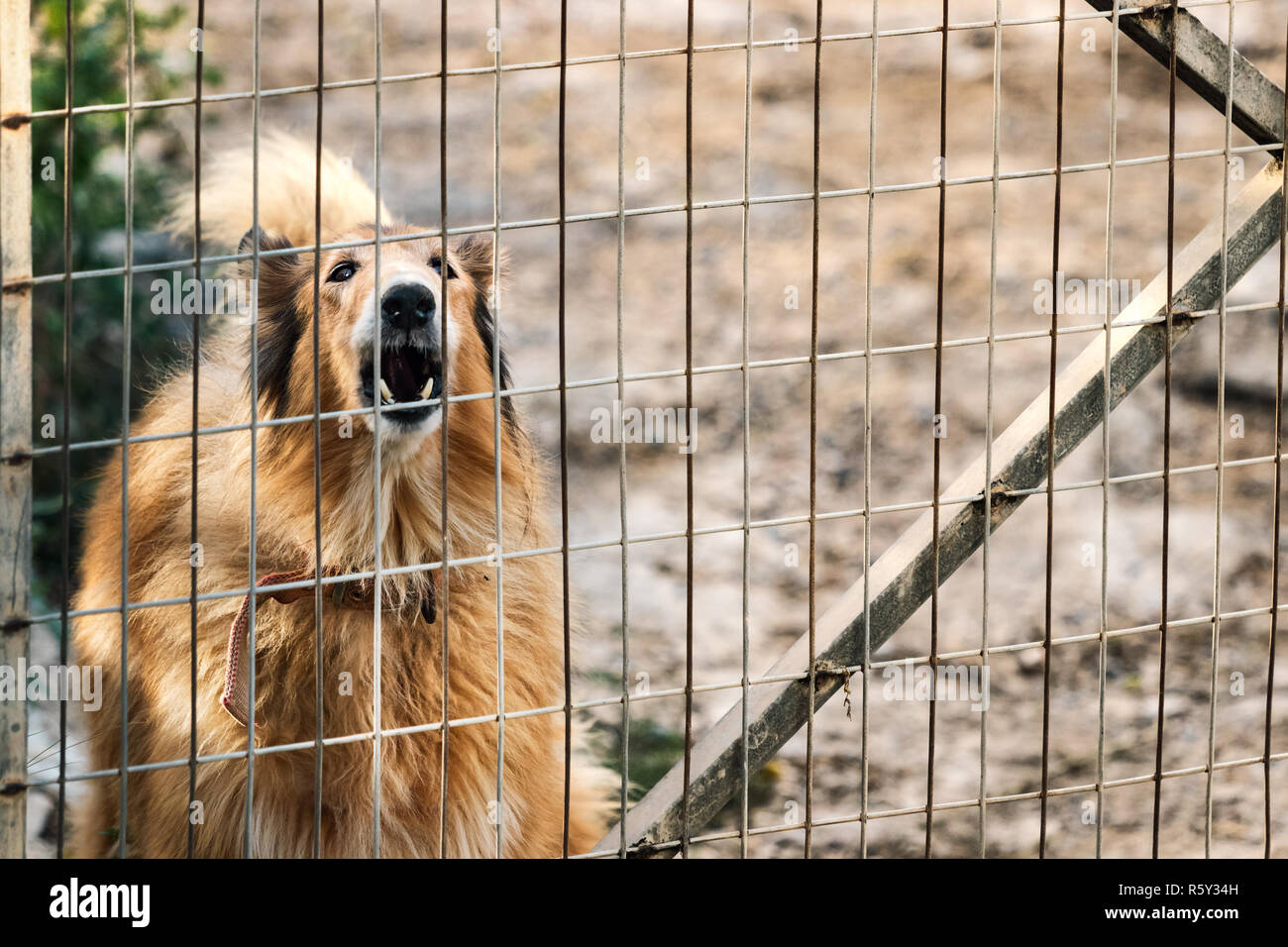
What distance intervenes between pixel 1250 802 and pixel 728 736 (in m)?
2.77

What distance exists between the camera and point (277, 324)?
366 centimetres

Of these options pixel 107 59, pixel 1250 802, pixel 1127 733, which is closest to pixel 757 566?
pixel 1127 733

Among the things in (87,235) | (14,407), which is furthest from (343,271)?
(87,235)

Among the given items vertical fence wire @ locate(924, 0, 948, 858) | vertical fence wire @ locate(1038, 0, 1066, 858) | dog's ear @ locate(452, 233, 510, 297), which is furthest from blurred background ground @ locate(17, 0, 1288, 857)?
dog's ear @ locate(452, 233, 510, 297)

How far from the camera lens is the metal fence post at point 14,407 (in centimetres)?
242

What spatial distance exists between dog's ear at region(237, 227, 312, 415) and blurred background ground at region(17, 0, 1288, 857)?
109 centimetres

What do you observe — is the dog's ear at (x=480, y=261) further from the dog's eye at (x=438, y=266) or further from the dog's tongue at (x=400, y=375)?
the dog's tongue at (x=400, y=375)

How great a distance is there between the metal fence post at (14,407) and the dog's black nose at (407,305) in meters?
0.98

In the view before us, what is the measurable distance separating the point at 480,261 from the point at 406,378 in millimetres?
569

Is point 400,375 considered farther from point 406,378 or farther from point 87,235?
point 87,235

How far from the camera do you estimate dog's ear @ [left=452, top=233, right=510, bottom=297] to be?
3.83 meters

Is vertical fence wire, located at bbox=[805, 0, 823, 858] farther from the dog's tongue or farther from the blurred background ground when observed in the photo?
the dog's tongue

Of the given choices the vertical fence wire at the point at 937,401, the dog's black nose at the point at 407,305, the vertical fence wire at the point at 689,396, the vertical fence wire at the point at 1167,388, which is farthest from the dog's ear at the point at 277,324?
the vertical fence wire at the point at 1167,388
